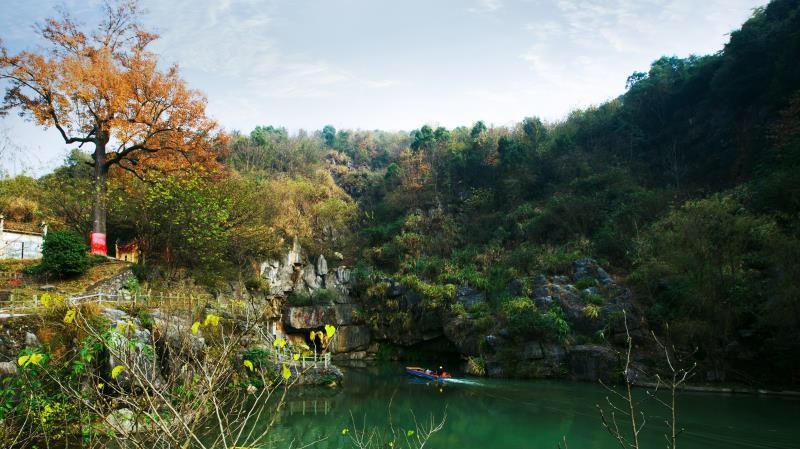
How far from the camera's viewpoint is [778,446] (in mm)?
9242

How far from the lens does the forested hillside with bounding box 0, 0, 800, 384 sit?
50.1 ft

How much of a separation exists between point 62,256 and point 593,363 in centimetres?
1747

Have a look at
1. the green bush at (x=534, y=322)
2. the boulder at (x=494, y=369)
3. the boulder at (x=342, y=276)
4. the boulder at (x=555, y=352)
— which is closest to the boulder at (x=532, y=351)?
the boulder at (x=555, y=352)

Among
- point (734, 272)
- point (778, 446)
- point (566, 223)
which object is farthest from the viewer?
point (566, 223)

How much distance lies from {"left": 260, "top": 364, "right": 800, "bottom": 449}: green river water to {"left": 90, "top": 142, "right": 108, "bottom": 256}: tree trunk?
9255 mm

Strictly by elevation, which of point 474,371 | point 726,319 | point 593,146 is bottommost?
point 474,371

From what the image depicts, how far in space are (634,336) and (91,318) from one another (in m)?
16.4

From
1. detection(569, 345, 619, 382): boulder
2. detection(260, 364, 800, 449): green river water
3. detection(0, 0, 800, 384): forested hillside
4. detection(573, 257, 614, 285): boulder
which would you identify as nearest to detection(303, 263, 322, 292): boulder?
detection(0, 0, 800, 384): forested hillside

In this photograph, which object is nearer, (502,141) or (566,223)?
(566,223)

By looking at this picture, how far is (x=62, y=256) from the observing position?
1532 centimetres

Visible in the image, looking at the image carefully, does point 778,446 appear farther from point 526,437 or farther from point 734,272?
point 734,272

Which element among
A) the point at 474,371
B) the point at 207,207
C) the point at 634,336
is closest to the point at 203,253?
the point at 207,207

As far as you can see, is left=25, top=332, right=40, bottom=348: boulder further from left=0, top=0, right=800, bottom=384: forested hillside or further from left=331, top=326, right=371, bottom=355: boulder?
left=331, top=326, right=371, bottom=355: boulder

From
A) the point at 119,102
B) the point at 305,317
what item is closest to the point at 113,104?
the point at 119,102
